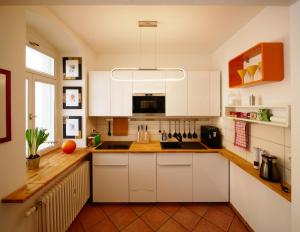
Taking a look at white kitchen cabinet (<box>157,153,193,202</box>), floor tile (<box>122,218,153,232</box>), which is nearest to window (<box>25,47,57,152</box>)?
floor tile (<box>122,218,153,232</box>)

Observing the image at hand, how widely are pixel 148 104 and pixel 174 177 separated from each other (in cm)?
126

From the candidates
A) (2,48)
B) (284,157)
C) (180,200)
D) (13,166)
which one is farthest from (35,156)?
(284,157)

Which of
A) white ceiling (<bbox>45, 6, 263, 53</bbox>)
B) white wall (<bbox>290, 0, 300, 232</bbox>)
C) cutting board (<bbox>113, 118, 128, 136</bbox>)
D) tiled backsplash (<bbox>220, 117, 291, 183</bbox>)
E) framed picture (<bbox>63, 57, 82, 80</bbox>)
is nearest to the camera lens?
white wall (<bbox>290, 0, 300, 232</bbox>)

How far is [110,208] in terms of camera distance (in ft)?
8.65

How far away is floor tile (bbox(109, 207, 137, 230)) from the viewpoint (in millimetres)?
2285

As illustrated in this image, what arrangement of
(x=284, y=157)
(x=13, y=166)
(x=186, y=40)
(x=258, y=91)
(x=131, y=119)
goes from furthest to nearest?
(x=131, y=119)
(x=186, y=40)
(x=258, y=91)
(x=284, y=157)
(x=13, y=166)

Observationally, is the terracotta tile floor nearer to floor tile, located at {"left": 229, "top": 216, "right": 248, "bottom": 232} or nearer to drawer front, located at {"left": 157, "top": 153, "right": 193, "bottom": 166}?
floor tile, located at {"left": 229, "top": 216, "right": 248, "bottom": 232}

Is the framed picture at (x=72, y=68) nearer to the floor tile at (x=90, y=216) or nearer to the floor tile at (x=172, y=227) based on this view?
the floor tile at (x=90, y=216)

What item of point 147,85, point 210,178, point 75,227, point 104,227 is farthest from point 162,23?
point 75,227

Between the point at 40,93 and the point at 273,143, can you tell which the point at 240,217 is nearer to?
the point at 273,143

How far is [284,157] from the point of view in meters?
1.56

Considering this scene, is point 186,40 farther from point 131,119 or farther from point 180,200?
point 180,200

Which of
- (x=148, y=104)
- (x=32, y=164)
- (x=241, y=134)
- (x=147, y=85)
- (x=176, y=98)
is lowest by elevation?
(x=32, y=164)

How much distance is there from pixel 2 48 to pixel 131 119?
2.26 meters
